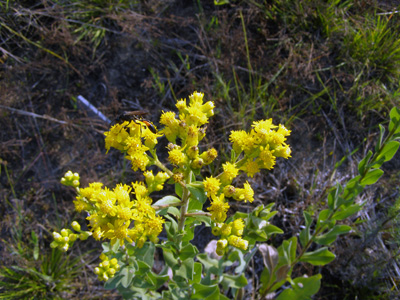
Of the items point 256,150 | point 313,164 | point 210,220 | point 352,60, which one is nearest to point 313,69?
point 352,60

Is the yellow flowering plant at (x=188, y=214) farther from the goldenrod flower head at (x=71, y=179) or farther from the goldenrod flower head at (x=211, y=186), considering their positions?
the goldenrod flower head at (x=71, y=179)

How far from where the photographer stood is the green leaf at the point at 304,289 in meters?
2.16

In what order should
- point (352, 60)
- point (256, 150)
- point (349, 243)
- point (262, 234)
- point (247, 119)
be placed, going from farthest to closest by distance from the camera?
point (352, 60), point (247, 119), point (349, 243), point (256, 150), point (262, 234)

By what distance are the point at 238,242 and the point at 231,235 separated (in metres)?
0.08

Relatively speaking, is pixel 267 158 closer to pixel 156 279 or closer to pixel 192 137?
pixel 192 137

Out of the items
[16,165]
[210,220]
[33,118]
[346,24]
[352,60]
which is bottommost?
[16,165]

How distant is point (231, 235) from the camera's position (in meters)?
2.16

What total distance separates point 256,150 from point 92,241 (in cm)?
258

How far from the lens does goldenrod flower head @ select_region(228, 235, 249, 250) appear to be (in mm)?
2094

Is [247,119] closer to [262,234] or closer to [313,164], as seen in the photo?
[313,164]

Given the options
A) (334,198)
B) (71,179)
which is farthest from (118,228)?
(334,198)

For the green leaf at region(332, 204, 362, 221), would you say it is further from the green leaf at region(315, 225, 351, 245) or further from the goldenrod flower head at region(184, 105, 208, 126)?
the goldenrod flower head at region(184, 105, 208, 126)

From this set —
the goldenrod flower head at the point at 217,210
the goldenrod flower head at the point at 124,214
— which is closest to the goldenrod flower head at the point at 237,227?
the goldenrod flower head at the point at 217,210

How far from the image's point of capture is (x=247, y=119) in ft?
12.5
